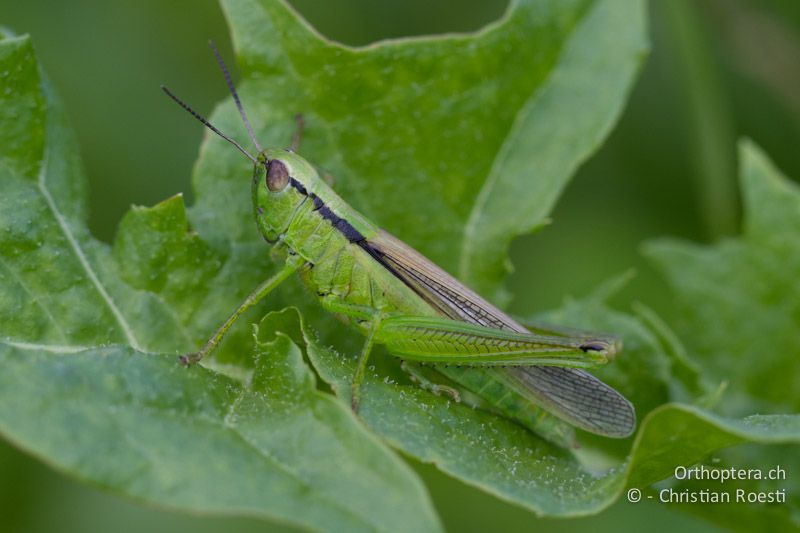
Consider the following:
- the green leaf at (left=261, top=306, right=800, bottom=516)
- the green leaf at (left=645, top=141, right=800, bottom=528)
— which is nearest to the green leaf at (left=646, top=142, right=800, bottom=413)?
the green leaf at (left=645, top=141, right=800, bottom=528)

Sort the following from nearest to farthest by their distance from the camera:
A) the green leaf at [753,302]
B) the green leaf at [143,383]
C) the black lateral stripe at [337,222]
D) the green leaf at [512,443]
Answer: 1. the green leaf at [143,383]
2. the green leaf at [512,443]
3. the black lateral stripe at [337,222]
4. the green leaf at [753,302]

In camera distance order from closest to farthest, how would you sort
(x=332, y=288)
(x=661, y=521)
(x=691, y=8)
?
(x=332, y=288) → (x=661, y=521) → (x=691, y=8)

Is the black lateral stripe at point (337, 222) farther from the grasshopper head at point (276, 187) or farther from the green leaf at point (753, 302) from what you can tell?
the green leaf at point (753, 302)

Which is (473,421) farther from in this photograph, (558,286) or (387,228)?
(558,286)

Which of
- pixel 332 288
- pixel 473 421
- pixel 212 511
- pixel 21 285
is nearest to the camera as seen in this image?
pixel 212 511

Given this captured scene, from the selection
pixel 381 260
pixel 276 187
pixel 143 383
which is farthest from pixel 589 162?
pixel 143 383

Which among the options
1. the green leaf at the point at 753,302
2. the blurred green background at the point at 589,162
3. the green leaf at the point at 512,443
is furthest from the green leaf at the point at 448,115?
the blurred green background at the point at 589,162

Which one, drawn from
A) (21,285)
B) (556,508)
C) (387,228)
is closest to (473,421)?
(556,508)
